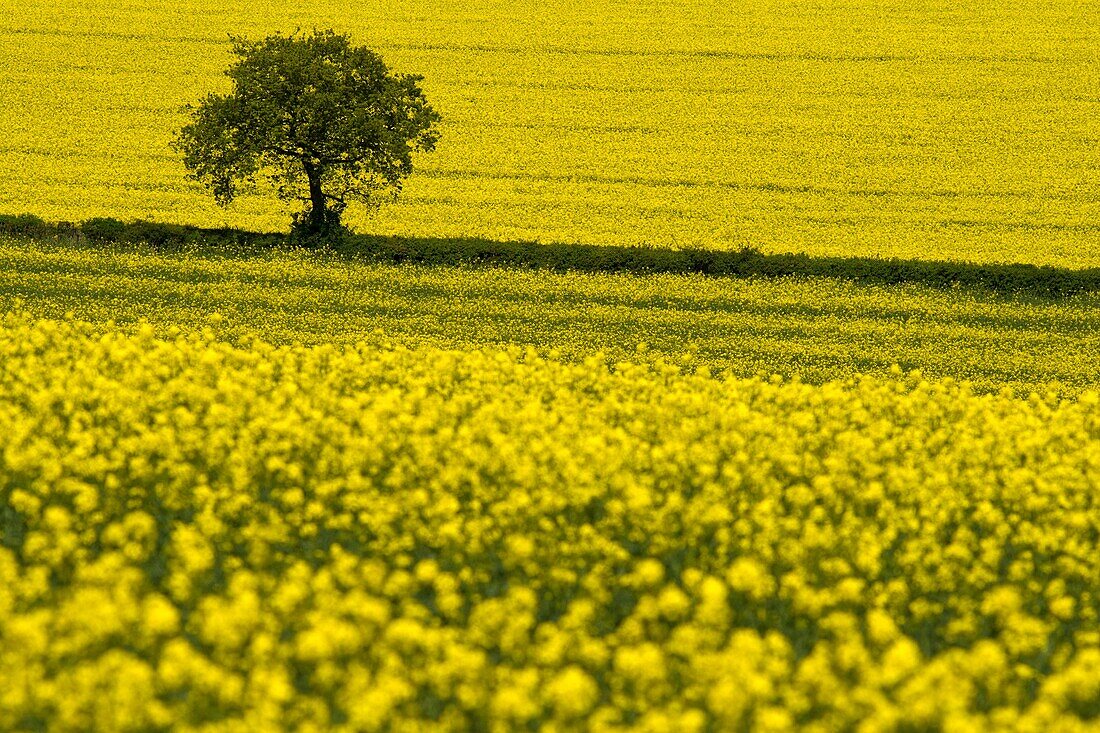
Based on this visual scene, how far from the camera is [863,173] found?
3816cm

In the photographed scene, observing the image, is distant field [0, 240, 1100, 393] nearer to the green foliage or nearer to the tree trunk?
the green foliage

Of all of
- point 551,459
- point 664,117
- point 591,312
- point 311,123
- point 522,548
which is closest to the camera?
point 522,548

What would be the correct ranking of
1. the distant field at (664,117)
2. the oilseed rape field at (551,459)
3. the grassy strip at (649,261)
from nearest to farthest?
the oilseed rape field at (551,459) < the grassy strip at (649,261) < the distant field at (664,117)

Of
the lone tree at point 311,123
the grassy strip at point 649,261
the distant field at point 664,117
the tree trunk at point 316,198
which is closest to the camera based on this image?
the grassy strip at point 649,261

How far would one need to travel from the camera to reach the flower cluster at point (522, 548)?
6.97 metres

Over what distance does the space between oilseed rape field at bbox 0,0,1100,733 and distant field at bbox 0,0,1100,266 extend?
302 millimetres

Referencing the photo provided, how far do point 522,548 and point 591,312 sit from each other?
16473 mm

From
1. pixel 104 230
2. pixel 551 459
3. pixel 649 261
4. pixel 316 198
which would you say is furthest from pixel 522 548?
pixel 316 198

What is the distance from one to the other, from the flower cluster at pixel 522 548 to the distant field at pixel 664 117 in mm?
17578

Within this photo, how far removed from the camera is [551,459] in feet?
36.6

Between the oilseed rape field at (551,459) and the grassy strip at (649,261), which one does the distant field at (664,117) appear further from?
the grassy strip at (649,261)

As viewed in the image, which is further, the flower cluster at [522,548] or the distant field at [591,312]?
the distant field at [591,312]

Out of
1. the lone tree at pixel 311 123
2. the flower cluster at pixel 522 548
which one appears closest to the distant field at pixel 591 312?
the lone tree at pixel 311 123

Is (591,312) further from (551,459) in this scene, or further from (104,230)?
(551,459)
